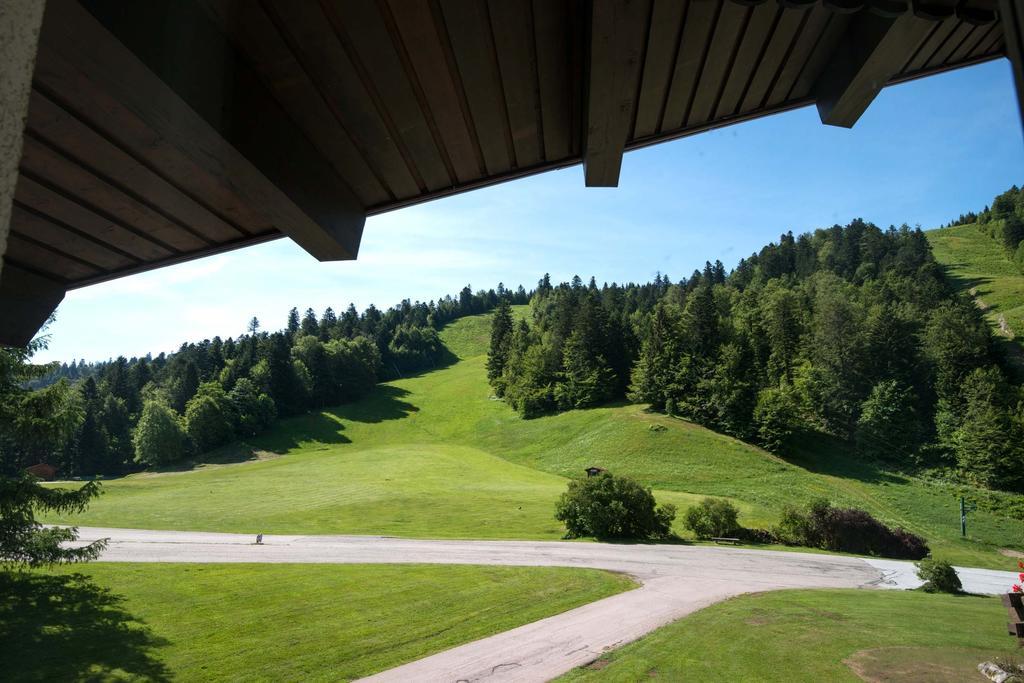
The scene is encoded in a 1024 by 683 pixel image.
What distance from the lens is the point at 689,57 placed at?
2395mm

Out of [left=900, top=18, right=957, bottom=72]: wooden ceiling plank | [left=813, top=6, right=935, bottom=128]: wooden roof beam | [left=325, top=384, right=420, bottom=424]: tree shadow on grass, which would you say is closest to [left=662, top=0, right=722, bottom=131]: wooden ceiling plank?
[left=813, top=6, right=935, bottom=128]: wooden roof beam

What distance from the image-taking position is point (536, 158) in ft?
9.91

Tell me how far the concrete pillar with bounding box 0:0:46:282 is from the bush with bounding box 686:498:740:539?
109 feet


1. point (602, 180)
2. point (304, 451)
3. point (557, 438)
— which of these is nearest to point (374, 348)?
point (304, 451)

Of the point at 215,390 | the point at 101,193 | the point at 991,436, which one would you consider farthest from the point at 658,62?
the point at 215,390

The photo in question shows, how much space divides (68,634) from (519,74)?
62.0 ft

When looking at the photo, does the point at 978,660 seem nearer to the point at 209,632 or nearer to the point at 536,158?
the point at 536,158

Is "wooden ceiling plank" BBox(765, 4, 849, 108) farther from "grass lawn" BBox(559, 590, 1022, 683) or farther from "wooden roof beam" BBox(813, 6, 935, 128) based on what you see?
"grass lawn" BBox(559, 590, 1022, 683)

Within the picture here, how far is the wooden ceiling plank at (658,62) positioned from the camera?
214cm

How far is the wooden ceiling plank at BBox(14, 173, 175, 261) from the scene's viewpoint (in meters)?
2.37

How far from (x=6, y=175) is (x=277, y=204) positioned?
1.84 meters

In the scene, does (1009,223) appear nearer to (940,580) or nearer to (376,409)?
(940,580)

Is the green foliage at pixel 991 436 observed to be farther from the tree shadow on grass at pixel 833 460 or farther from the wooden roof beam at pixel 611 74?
the wooden roof beam at pixel 611 74

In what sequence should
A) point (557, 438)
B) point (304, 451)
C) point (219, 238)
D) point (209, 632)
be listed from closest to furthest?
1. point (219, 238)
2. point (209, 632)
3. point (557, 438)
4. point (304, 451)
